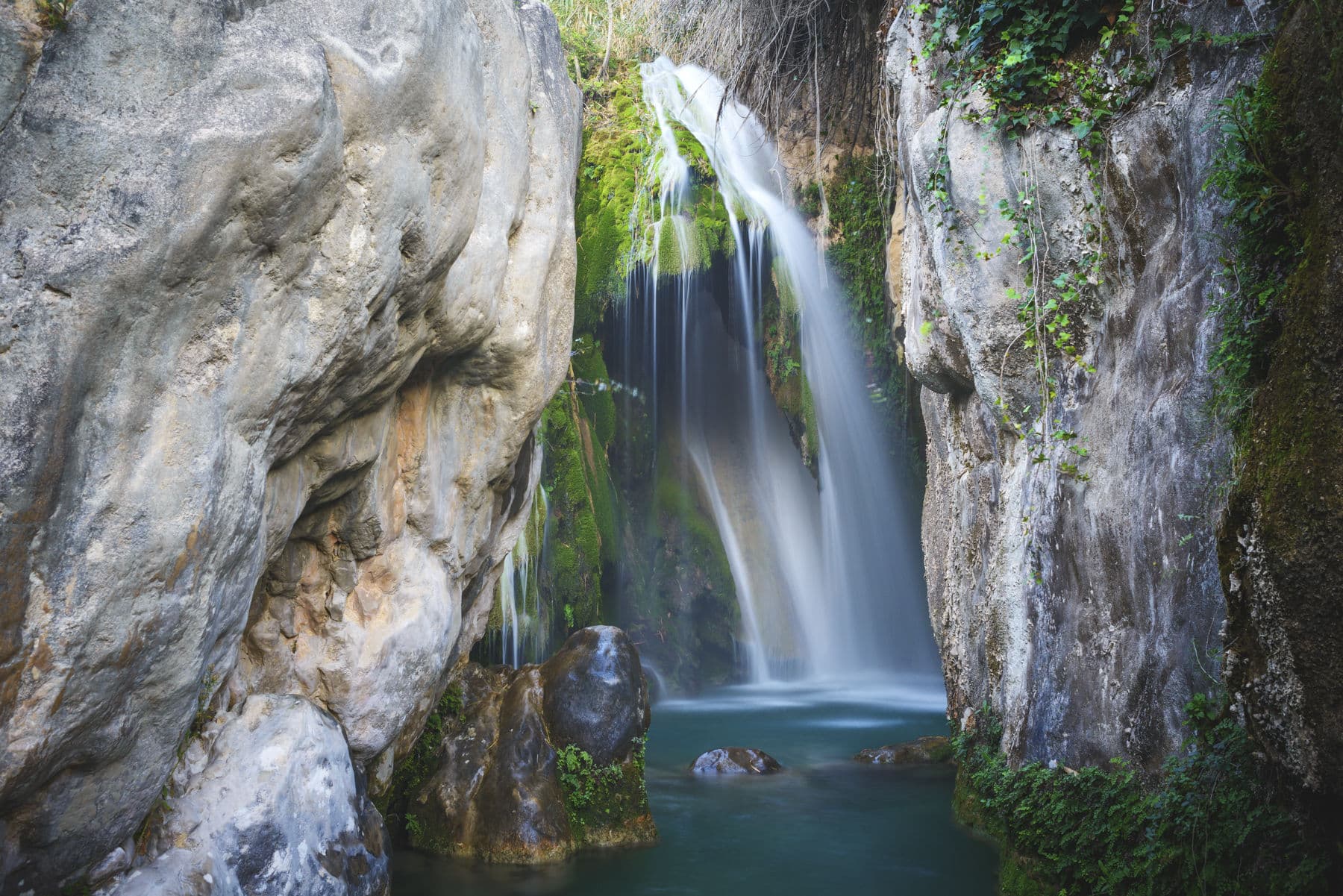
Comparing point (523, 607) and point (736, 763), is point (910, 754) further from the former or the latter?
point (523, 607)

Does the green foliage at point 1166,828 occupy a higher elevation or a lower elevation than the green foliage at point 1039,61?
lower

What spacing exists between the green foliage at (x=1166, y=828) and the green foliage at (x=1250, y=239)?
1.59 m

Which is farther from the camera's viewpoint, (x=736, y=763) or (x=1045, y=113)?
(x=736, y=763)

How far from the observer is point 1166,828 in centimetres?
465

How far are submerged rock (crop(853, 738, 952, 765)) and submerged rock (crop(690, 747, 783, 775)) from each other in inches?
38.1

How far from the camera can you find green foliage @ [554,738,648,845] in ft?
23.1

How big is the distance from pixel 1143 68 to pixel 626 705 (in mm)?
5436

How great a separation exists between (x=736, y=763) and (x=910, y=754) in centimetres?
182

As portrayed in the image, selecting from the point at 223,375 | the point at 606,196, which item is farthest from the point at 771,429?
the point at 223,375

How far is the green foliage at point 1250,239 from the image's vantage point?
4043 millimetres

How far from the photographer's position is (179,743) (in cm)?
413

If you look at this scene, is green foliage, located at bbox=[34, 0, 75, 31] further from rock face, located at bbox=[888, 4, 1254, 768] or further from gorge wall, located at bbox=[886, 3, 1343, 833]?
rock face, located at bbox=[888, 4, 1254, 768]

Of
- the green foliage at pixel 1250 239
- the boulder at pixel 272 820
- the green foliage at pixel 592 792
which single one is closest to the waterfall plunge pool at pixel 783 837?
the green foliage at pixel 592 792

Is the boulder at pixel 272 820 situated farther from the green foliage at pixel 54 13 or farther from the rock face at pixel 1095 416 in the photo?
the rock face at pixel 1095 416
